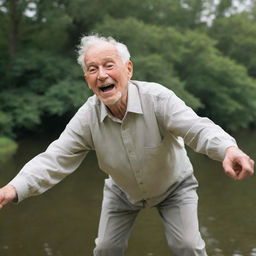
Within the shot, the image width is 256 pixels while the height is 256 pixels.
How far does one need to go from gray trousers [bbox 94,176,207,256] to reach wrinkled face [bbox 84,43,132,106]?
2.74 ft

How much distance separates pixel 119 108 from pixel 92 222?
3.98 metres

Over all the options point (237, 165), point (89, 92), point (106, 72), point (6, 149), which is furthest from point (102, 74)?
point (89, 92)

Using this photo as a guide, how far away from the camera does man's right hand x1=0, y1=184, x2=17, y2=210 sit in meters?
2.87

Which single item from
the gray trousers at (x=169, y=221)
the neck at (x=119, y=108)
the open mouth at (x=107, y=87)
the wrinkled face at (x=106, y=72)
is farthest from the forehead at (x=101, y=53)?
the gray trousers at (x=169, y=221)

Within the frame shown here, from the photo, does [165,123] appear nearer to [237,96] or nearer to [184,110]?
[184,110]

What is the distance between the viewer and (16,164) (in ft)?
43.2

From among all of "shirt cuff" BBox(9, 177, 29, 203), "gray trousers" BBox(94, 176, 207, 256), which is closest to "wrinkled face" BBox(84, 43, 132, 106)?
"shirt cuff" BBox(9, 177, 29, 203)

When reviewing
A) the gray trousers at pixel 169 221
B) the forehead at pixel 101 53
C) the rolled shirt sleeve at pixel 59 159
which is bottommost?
the gray trousers at pixel 169 221

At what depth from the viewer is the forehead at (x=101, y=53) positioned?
3.14 meters

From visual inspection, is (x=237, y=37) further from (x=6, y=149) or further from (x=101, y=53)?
(x=101, y=53)

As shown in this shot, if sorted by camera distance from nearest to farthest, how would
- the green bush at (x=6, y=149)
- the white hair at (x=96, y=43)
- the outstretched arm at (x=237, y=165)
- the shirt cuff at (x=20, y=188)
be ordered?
the outstretched arm at (x=237, y=165)
the shirt cuff at (x=20, y=188)
the white hair at (x=96, y=43)
the green bush at (x=6, y=149)

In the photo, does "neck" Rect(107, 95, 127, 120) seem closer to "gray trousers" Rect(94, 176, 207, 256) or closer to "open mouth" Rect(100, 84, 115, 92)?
"open mouth" Rect(100, 84, 115, 92)

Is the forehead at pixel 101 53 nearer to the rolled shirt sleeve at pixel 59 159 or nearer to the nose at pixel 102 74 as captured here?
the nose at pixel 102 74

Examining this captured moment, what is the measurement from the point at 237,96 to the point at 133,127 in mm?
26529
